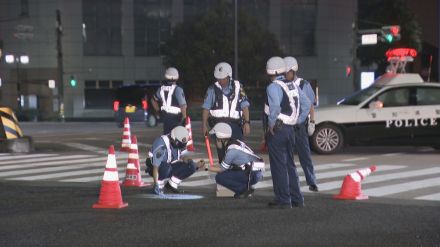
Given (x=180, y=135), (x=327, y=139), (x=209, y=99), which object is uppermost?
(x=209, y=99)

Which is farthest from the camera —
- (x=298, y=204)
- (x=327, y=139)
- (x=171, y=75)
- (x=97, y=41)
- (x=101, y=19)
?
(x=97, y=41)

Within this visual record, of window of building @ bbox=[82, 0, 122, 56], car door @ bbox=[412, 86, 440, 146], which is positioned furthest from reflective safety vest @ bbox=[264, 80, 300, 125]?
window of building @ bbox=[82, 0, 122, 56]

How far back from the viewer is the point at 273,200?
331 inches

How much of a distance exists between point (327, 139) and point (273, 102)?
7.02 m

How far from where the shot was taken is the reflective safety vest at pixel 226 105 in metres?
9.13

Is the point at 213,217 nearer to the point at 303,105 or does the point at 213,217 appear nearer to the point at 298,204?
the point at 298,204

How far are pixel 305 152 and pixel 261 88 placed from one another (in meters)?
42.5

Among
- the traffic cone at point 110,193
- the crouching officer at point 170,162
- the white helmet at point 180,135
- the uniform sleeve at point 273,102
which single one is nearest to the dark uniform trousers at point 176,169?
the crouching officer at point 170,162

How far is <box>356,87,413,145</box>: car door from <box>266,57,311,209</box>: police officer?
689cm

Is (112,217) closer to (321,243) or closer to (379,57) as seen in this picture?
(321,243)

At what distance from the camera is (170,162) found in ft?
29.9

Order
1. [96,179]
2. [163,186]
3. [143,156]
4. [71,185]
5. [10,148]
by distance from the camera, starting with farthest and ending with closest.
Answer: [10,148]
[143,156]
[96,179]
[71,185]
[163,186]

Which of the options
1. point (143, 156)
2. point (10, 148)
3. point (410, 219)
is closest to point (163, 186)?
point (410, 219)

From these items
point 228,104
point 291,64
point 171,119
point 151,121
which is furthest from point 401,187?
point 151,121
